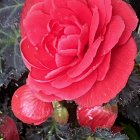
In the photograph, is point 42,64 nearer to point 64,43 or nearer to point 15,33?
point 64,43

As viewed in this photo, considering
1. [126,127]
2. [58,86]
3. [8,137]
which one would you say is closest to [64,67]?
[58,86]

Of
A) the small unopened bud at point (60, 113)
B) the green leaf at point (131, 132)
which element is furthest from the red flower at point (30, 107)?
the green leaf at point (131, 132)

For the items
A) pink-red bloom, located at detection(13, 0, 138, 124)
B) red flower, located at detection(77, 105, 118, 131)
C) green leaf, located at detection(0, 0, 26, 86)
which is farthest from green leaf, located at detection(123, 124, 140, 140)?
pink-red bloom, located at detection(13, 0, 138, 124)

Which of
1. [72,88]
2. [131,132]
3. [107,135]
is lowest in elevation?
[131,132]

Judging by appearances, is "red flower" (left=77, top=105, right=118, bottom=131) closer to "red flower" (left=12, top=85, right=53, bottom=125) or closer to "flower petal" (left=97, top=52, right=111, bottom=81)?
"red flower" (left=12, top=85, right=53, bottom=125)

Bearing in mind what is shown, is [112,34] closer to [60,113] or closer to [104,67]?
[104,67]

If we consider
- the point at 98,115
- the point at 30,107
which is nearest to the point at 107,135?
the point at 98,115
